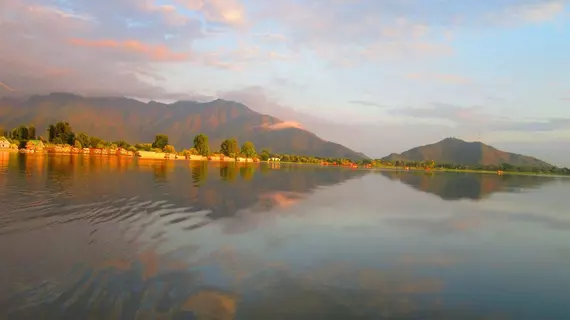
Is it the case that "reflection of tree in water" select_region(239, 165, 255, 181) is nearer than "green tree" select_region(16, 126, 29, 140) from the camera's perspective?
Yes

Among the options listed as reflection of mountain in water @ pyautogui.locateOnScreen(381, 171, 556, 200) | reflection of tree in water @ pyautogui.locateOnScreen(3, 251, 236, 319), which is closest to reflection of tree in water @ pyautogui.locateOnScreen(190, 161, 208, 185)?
reflection of mountain in water @ pyautogui.locateOnScreen(381, 171, 556, 200)

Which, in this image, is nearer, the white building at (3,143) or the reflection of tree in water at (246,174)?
the reflection of tree in water at (246,174)

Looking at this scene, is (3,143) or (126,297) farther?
(3,143)

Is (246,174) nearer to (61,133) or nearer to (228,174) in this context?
(228,174)

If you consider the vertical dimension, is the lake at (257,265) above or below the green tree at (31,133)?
below

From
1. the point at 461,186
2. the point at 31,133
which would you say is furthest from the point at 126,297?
the point at 31,133

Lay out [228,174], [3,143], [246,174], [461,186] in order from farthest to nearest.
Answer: [3,143]
[246,174]
[461,186]
[228,174]

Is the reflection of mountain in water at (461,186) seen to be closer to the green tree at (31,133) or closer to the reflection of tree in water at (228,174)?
the reflection of tree in water at (228,174)

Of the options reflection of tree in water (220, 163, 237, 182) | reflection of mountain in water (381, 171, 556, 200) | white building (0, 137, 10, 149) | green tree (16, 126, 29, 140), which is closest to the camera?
reflection of mountain in water (381, 171, 556, 200)

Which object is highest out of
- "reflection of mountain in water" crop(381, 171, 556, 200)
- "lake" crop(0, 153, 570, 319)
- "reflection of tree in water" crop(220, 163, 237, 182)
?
"reflection of tree in water" crop(220, 163, 237, 182)

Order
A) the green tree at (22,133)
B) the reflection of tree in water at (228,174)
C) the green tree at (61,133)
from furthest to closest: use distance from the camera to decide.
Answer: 1. the green tree at (61,133)
2. the green tree at (22,133)
3. the reflection of tree in water at (228,174)

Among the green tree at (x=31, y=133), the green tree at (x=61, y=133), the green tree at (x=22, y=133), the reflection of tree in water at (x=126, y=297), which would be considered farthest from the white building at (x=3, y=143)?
the reflection of tree in water at (x=126, y=297)

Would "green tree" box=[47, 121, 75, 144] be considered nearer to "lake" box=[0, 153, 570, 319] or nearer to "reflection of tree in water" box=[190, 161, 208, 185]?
"reflection of tree in water" box=[190, 161, 208, 185]

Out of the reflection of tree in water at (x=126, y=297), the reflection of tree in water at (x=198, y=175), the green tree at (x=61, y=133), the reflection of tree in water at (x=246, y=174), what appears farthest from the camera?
the green tree at (x=61, y=133)
